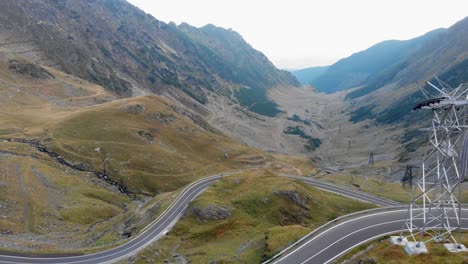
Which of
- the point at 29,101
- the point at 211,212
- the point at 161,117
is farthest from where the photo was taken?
the point at 161,117

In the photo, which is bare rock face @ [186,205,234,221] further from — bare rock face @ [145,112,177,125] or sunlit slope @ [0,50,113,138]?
bare rock face @ [145,112,177,125]

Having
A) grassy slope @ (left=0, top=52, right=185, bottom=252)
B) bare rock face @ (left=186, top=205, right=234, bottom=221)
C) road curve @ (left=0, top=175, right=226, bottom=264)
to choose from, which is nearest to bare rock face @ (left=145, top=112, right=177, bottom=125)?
grassy slope @ (left=0, top=52, right=185, bottom=252)

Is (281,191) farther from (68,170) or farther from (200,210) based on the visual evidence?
(68,170)

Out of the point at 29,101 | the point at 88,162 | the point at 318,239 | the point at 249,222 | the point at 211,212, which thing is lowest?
the point at 249,222

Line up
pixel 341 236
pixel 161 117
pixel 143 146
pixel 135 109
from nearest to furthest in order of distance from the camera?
pixel 341 236 < pixel 143 146 < pixel 135 109 < pixel 161 117

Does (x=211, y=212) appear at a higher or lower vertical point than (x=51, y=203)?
higher

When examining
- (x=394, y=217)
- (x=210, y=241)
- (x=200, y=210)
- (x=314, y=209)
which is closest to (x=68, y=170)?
(x=200, y=210)

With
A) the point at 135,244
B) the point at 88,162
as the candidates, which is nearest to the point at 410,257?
the point at 135,244

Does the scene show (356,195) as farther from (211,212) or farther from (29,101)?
(29,101)
